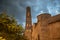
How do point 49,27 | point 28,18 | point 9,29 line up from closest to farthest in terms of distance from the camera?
point 9,29, point 49,27, point 28,18

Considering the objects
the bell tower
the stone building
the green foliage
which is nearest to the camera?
the green foliage

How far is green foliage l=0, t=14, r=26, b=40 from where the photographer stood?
884 cm

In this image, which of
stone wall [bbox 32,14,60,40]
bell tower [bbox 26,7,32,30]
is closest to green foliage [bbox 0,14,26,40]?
stone wall [bbox 32,14,60,40]

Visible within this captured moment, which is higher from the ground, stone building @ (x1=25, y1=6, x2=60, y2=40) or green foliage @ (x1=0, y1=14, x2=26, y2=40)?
stone building @ (x1=25, y1=6, x2=60, y2=40)

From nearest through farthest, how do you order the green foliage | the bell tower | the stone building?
1. the green foliage
2. the stone building
3. the bell tower

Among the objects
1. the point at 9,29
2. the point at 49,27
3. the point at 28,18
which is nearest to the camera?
the point at 9,29

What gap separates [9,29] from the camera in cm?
909

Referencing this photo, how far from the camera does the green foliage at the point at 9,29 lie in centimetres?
884

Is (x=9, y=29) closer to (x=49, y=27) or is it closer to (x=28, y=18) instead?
(x=49, y=27)

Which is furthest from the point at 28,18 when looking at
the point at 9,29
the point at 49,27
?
the point at 9,29

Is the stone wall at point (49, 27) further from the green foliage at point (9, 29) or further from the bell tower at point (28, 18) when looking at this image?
the bell tower at point (28, 18)

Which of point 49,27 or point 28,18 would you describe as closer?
point 49,27

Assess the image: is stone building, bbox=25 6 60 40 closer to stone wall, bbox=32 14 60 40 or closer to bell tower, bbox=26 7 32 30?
stone wall, bbox=32 14 60 40

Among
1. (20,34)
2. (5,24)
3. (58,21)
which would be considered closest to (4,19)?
(5,24)
